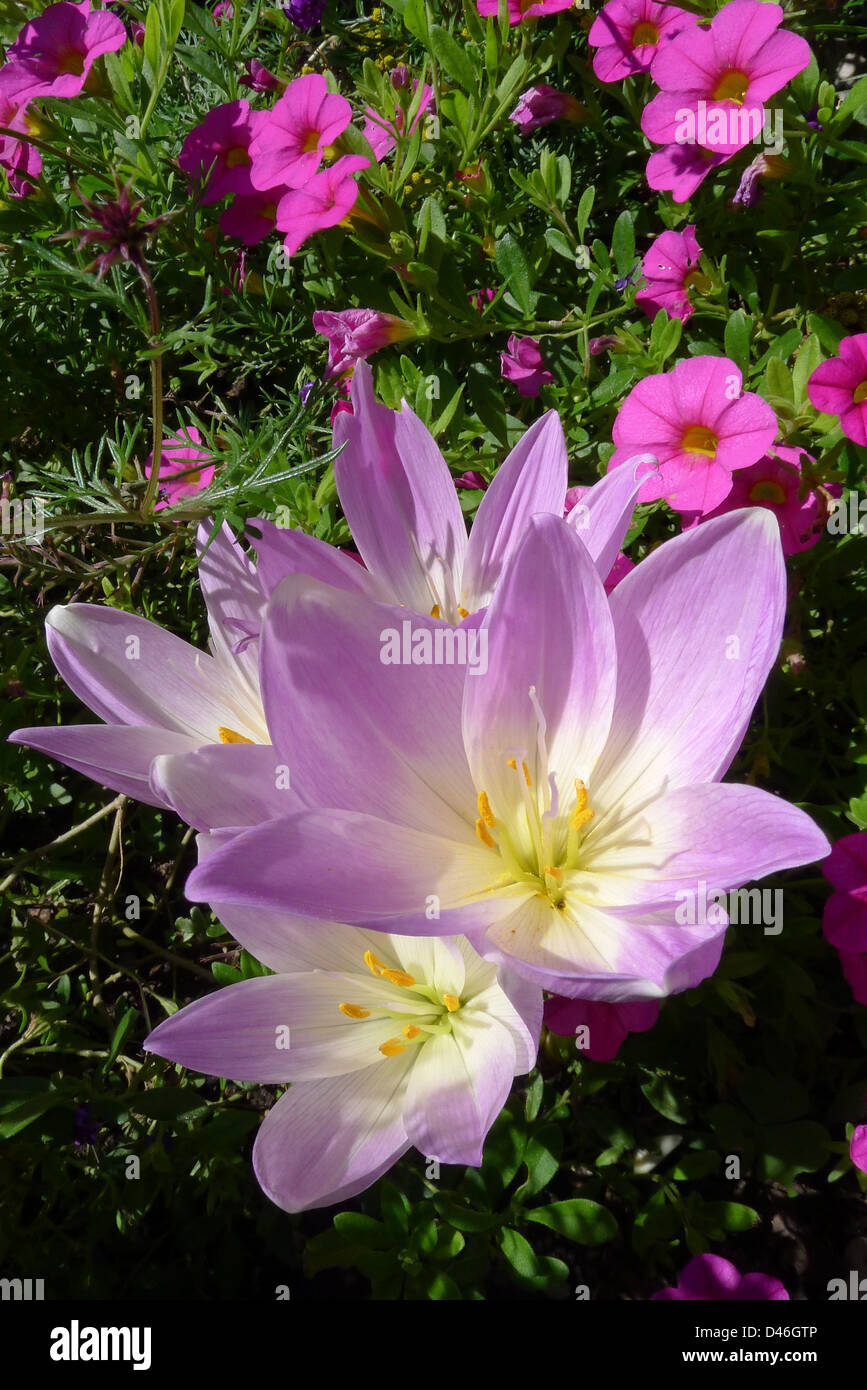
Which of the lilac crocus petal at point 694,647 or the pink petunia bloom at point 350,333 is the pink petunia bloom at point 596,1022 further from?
the pink petunia bloom at point 350,333

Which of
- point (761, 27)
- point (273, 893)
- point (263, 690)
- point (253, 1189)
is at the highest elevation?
point (761, 27)

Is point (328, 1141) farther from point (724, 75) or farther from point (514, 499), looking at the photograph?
point (724, 75)

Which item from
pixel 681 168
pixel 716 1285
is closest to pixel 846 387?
pixel 681 168

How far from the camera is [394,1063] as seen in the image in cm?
103

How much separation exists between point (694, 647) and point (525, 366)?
35.6 inches

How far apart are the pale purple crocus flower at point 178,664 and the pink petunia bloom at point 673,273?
864 mm

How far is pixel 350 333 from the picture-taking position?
1476mm

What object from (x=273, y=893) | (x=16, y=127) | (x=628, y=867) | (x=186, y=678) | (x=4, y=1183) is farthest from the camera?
(x=16, y=127)

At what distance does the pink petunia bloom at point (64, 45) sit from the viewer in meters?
1.43

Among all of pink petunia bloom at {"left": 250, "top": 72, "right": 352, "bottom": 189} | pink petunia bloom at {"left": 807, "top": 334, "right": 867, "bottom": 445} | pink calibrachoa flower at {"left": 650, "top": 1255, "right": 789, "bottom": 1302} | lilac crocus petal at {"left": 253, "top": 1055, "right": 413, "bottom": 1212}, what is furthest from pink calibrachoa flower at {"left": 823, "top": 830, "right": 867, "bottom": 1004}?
pink petunia bloom at {"left": 250, "top": 72, "right": 352, "bottom": 189}

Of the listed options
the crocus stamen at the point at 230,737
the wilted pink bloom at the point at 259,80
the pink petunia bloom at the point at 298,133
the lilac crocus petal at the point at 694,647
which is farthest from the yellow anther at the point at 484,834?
the wilted pink bloom at the point at 259,80
